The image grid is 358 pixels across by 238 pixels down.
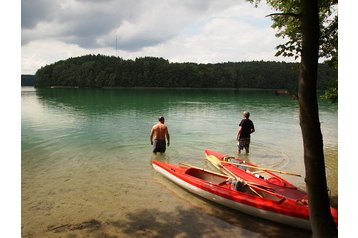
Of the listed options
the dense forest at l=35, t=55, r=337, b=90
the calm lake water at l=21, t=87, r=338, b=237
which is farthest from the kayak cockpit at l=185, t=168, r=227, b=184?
the dense forest at l=35, t=55, r=337, b=90

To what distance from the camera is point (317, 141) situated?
484cm

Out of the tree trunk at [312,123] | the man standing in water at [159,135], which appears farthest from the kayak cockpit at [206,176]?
the tree trunk at [312,123]

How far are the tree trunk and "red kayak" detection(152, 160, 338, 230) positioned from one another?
142 inches

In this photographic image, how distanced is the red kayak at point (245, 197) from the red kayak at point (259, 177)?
0.43 meters

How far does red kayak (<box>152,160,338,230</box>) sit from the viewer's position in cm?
848

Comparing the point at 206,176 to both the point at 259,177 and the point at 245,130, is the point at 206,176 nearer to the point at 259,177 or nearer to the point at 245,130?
the point at 259,177

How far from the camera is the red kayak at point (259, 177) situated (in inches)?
383

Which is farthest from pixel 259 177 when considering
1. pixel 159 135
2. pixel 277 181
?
pixel 159 135

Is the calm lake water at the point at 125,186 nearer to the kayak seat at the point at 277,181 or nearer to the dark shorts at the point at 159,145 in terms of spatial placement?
the dark shorts at the point at 159,145

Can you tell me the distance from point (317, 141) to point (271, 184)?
6.06 meters

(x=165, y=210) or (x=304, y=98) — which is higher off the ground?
(x=304, y=98)

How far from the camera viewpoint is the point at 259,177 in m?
11.2
